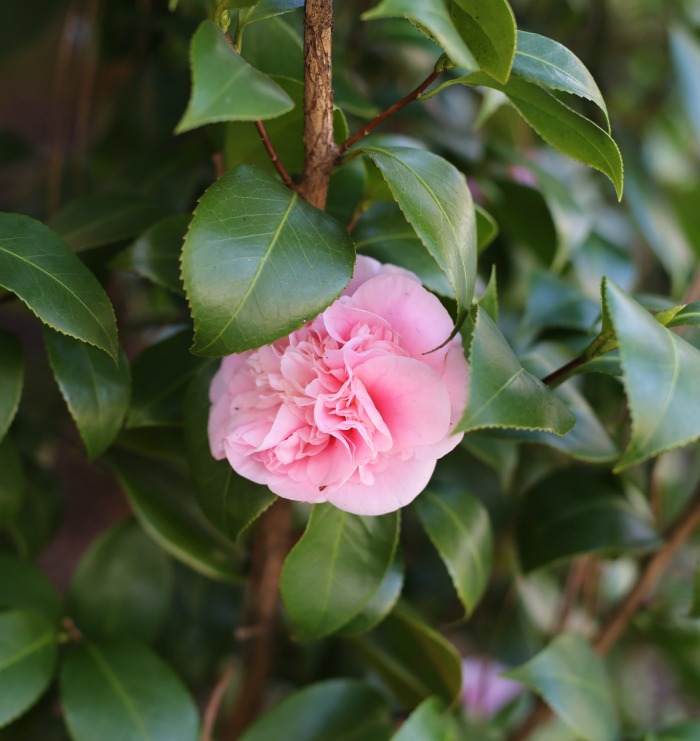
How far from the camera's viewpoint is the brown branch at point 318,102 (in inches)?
16.2

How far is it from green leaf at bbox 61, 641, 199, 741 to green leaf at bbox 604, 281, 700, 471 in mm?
411

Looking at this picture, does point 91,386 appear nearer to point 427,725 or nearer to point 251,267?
point 251,267

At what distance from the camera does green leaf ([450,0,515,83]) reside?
14.9 inches

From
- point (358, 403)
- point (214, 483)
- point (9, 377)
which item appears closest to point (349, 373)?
point (358, 403)

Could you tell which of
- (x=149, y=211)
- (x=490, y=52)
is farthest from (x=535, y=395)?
(x=149, y=211)

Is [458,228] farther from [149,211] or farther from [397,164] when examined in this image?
[149,211]

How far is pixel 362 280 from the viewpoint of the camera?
458 millimetres

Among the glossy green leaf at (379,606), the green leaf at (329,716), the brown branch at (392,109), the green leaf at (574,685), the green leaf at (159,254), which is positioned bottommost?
the green leaf at (329,716)

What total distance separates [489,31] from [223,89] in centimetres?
14

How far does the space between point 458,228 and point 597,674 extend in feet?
1.49

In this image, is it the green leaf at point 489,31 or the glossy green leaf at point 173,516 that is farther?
the glossy green leaf at point 173,516

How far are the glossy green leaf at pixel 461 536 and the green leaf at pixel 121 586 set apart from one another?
0.88 ft

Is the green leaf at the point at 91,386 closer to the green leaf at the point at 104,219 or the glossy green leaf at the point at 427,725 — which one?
the green leaf at the point at 104,219

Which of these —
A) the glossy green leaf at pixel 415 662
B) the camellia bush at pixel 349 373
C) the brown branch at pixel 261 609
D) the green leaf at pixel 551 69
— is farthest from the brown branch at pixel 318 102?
the glossy green leaf at pixel 415 662
